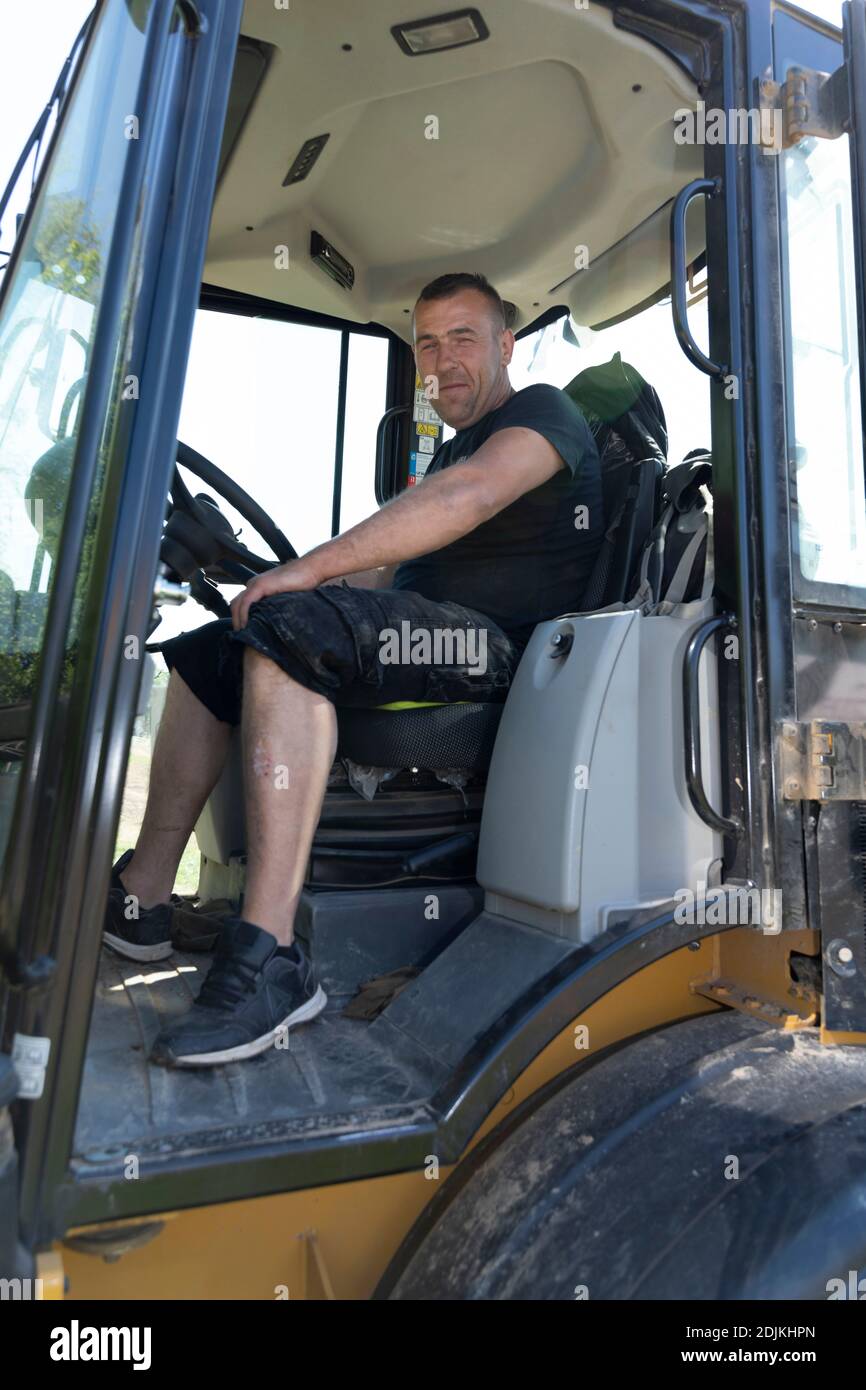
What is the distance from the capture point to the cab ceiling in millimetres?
1781

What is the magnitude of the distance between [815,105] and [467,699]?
45.3 inches

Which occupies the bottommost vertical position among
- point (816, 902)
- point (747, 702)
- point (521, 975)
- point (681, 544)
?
point (521, 975)

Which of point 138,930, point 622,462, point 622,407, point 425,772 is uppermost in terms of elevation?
point 622,407

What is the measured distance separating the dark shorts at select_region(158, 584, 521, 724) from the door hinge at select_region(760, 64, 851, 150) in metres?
0.98

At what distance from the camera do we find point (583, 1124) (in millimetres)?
1269

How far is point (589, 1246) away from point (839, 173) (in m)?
1.66

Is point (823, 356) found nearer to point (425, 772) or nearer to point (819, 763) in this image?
point (819, 763)

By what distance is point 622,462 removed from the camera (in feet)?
7.23

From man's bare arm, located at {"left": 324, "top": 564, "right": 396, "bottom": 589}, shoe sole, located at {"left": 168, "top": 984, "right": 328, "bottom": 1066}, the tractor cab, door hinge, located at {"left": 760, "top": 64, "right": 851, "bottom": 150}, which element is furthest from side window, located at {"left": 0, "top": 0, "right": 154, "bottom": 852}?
man's bare arm, located at {"left": 324, "top": 564, "right": 396, "bottom": 589}

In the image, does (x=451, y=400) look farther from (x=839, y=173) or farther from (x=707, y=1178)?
(x=707, y=1178)

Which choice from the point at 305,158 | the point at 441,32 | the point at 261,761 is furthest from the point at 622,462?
the point at 261,761

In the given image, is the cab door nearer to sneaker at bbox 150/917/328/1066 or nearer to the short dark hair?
sneaker at bbox 150/917/328/1066

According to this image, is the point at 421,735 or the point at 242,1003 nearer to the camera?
the point at 242,1003
